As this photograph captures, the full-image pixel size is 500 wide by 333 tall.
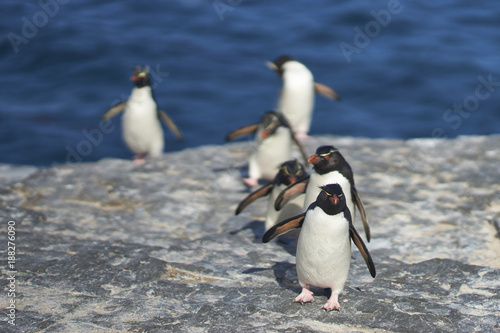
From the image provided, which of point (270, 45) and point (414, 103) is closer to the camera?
point (414, 103)

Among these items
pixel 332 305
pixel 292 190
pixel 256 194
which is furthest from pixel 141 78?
pixel 332 305

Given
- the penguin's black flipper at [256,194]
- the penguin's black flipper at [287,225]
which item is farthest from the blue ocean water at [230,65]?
the penguin's black flipper at [287,225]

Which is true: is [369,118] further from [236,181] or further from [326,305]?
[326,305]

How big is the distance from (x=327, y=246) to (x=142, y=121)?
464 centimetres

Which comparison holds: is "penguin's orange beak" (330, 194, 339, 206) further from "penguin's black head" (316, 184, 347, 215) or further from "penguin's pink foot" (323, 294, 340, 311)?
"penguin's pink foot" (323, 294, 340, 311)

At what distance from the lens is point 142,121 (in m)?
9.05

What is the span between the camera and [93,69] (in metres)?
16.2

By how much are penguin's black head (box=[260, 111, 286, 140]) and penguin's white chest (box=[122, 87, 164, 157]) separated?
6.31 ft

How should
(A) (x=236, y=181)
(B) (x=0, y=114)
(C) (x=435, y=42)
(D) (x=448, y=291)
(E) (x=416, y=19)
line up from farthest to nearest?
1. (E) (x=416, y=19)
2. (C) (x=435, y=42)
3. (B) (x=0, y=114)
4. (A) (x=236, y=181)
5. (D) (x=448, y=291)

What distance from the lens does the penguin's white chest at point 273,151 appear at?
25.0 ft

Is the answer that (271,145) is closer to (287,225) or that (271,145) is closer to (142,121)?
(142,121)

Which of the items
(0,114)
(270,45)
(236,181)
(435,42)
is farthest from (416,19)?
(236,181)

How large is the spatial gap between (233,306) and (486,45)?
14.9 m

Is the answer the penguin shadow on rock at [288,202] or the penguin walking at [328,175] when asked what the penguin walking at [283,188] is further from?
the penguin walking at [328,175]
